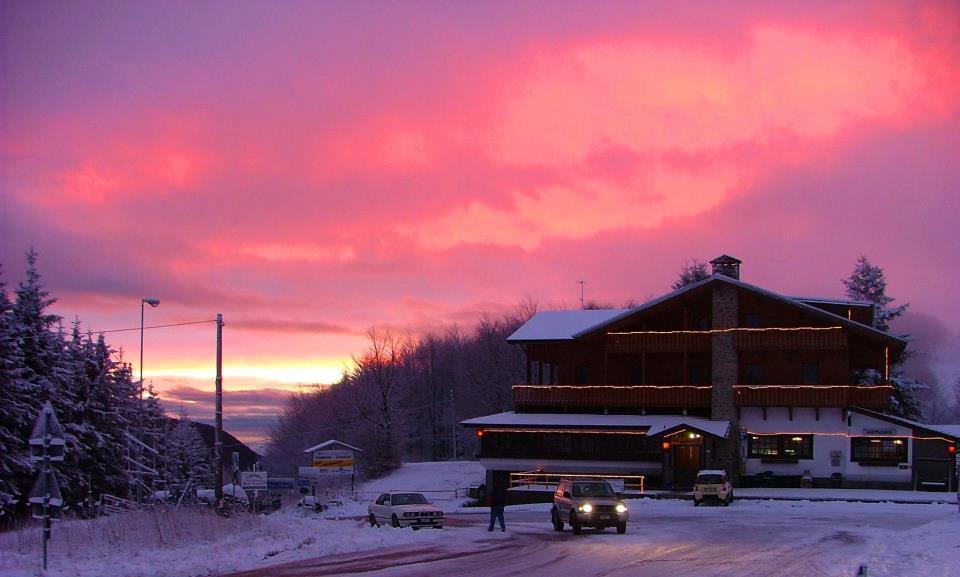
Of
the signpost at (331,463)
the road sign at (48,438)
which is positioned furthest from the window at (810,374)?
the road sign at (48,438)

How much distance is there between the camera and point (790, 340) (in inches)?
→ 2165

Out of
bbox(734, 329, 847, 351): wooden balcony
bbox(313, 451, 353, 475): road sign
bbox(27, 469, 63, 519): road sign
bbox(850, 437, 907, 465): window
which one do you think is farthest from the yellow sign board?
bbox(27, 469, 63, 519): road sign

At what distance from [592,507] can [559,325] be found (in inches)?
1466

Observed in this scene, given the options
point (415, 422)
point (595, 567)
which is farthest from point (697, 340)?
point (415, 422)

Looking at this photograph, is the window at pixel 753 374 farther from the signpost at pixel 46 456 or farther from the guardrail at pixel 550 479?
the signpost at pixel 46 456

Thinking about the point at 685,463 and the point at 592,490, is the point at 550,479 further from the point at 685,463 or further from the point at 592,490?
the point at 592,490

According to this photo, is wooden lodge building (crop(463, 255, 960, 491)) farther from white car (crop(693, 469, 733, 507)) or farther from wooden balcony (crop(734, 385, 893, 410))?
white car (crop(693, 469, 733, 507))

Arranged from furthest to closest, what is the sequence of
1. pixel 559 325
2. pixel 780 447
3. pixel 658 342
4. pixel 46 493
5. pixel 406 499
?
pixel 559 325
pixel 658 342
pixel 780 447
pixel 406 499
pixel 46 493

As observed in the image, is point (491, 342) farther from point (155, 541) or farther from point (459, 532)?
point (155, 541)

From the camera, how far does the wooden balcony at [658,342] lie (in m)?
57.2

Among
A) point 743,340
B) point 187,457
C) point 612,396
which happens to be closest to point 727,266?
point 743,340

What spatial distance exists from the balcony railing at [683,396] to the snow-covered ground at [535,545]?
54.0 ft

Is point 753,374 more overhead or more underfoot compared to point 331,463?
more overhead

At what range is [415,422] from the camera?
10700 centimetres
